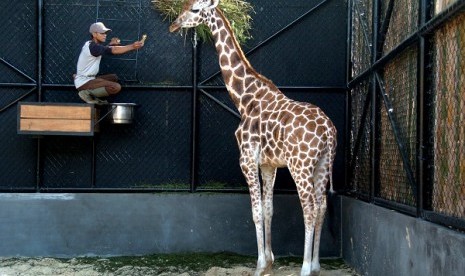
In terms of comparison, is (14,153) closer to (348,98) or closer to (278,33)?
(278,33)

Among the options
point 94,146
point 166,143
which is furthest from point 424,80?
point 94,146

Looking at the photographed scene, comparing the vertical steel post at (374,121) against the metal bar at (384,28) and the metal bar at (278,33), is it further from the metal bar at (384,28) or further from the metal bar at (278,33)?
the metal bar at (278,33)

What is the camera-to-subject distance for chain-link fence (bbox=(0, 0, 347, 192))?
729 cm

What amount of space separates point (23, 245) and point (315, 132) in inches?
148

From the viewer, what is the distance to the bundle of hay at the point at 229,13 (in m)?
7.27

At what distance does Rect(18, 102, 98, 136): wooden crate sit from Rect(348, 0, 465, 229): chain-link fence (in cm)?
305

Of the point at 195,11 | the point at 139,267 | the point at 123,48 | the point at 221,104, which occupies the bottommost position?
the point at 139,267

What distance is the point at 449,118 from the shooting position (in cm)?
398

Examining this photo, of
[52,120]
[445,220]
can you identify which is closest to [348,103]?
[52,120]

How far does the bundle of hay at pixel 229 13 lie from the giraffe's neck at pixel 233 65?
71 centimetres

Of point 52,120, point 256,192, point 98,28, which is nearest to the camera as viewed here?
point 256,192

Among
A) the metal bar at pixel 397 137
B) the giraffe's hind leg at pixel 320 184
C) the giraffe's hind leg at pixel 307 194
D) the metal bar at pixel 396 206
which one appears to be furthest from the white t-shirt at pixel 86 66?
the metal bar at pixel 396 206

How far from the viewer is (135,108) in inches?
289

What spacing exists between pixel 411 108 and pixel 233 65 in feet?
7.33
